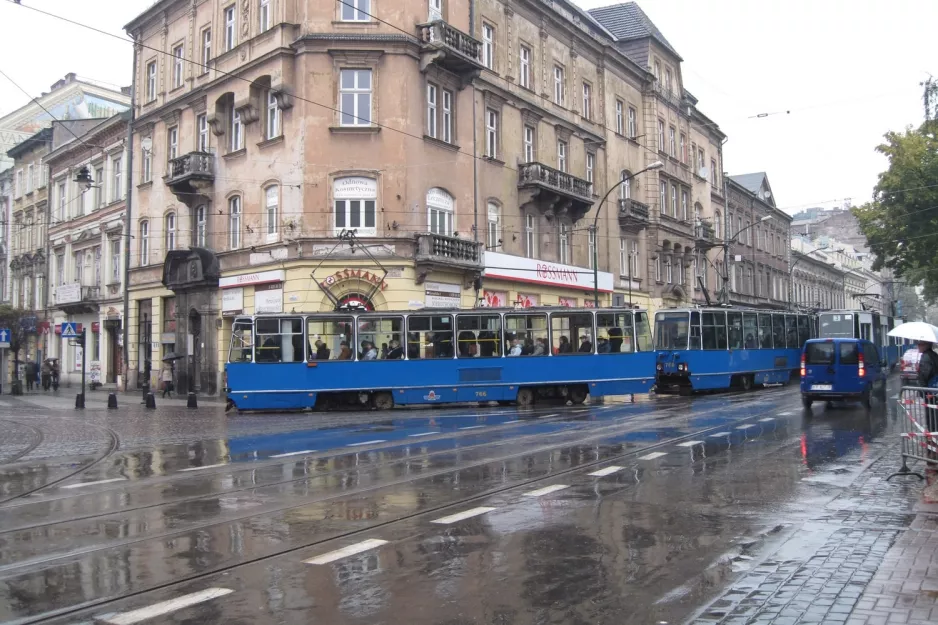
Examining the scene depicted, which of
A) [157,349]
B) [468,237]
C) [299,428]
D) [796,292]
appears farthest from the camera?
[796,292]

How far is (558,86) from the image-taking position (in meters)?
39.8

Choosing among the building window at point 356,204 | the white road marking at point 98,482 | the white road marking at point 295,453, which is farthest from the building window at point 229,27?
the white road marking at point 98,482

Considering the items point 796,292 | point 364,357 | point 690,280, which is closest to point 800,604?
point 364,357

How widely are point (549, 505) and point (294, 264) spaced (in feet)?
72.5

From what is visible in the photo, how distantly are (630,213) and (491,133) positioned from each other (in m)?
11.9

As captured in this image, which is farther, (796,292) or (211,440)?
(796,292)

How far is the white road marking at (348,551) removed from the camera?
6707 mm

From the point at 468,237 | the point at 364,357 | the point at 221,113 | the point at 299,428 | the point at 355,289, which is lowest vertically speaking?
the point at 299,428

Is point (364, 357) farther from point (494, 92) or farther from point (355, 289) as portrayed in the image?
point (494, 92)

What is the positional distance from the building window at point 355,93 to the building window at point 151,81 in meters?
13.8

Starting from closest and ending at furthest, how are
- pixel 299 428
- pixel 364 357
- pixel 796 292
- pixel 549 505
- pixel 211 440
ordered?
1. pixel 549 505
2. pixel 211 440
3. pixel 299 428
4. pixel 364 357
5. pixel 796 292

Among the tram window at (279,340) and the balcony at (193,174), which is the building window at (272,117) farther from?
the tram window at (279,340)

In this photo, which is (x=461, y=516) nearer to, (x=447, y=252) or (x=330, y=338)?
(x=330, y=338)

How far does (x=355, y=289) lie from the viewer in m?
29.5
